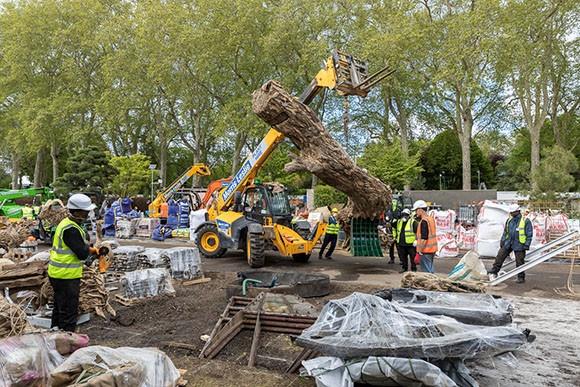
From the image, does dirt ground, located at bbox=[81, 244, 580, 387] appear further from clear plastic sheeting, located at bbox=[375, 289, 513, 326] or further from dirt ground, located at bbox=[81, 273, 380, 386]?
clear plastic sheeting, located at bbox=[375, 289, 513, 326]

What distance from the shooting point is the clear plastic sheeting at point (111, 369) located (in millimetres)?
3273

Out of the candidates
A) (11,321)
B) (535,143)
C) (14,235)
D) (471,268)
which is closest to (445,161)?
(535,143)

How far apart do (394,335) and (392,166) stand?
24.0 m

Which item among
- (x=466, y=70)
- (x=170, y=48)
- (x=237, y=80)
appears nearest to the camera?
(x=466, y=70)

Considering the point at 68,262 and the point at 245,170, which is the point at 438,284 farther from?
the point at 245,170

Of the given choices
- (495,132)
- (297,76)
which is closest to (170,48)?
(297,76)

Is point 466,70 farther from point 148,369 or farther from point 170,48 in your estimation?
point 148,369

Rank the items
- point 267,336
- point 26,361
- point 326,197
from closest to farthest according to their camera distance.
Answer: point 26,361, point 267,336, point 326,197

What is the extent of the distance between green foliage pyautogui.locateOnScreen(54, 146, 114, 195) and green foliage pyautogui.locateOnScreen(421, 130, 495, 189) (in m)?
24.4

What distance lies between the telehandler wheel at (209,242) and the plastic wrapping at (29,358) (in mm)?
8516

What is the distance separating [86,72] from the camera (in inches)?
1399

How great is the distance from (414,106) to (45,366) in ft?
107

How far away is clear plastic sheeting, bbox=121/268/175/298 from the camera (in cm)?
754

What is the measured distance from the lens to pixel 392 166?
1074 inches
